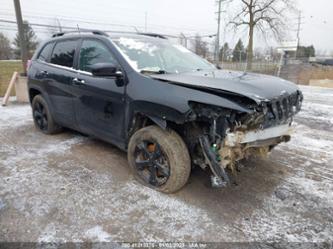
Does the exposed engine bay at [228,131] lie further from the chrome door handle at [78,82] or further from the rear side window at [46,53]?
the rear side window at [46,53]

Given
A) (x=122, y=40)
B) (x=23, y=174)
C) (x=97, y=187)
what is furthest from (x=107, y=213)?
(x=122, y=40)

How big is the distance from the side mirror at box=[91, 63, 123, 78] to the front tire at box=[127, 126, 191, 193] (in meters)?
0.72

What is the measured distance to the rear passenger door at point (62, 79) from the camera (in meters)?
3.87

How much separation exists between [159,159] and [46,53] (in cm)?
299

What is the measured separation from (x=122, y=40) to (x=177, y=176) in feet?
6.20

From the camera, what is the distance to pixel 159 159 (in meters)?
2.89

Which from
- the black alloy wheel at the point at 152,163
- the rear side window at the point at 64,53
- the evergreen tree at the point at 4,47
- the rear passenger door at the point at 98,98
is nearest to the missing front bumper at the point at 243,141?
the black alloy wheel at the point at 152,163

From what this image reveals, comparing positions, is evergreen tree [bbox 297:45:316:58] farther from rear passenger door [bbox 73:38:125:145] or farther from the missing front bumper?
rear passenger door [bbox 73:38:125:145]


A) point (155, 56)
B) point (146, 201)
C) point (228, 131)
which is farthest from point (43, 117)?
point (228, 131)

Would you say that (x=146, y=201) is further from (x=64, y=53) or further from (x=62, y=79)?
(x=64, y=53)

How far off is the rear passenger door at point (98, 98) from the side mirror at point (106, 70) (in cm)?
13

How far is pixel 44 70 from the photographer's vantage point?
438 centimetres

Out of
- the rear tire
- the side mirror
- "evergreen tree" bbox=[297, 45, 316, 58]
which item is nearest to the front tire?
the side mirror

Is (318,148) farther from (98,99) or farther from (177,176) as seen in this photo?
(98,99)
